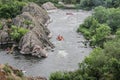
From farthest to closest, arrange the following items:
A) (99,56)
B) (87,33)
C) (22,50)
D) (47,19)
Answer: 1. (47,19)
2. (87,33)
3. (22,50)
4. (99,56)

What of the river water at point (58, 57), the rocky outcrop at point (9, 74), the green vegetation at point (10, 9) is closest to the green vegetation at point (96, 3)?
the river water at point (58, 57)

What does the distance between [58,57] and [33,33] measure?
1313 centimetres

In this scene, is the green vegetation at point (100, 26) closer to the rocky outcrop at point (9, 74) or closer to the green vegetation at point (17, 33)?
the green vegetation at point (17, 33)

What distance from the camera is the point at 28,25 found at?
376ft

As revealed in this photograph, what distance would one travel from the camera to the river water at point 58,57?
89562 millimetres

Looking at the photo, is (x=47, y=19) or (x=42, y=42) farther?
(x=47, y=19)

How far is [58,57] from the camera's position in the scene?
317 ft

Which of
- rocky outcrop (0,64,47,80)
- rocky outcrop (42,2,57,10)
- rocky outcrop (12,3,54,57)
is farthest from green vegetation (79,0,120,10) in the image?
rocky outcrop (0,64,47,80)

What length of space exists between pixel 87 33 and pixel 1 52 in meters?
27.4

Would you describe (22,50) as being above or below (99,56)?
below

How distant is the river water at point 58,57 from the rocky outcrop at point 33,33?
2.41m

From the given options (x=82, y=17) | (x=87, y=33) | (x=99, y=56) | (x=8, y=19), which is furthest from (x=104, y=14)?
(x=99, y=56)

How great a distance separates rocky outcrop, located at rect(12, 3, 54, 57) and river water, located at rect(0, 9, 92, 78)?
2409 mm

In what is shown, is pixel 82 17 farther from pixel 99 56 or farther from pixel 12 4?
pixel 99 56
